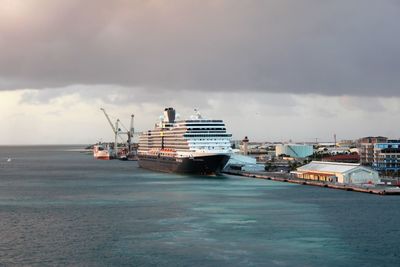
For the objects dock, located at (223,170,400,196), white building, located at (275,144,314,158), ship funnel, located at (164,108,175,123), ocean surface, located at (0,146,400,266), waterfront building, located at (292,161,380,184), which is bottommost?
ocean surface, located at (0,146,400,266)

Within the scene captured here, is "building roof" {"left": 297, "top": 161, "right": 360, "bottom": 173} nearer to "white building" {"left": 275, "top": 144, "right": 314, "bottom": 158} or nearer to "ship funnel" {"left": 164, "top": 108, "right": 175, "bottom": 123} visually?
"ship funnel" {"left": 164, "top": 108, "right": 175, "bottom": 123}

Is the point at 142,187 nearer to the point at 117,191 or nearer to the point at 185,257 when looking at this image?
the point at 117,191

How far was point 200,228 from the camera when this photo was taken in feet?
123

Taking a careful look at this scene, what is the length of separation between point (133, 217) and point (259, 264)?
55.8 feet

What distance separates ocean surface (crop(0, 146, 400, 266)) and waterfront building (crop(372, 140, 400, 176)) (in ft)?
113

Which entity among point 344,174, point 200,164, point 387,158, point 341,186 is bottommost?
point 341,186

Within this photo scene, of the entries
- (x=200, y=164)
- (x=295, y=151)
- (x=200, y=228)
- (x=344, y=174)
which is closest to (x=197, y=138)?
(x=200, y=164)

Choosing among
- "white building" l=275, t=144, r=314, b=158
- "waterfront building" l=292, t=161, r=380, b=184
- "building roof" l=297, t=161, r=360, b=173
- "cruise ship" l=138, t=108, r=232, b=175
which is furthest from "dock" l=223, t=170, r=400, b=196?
"white building" l=275, t=144, r=314, b=158

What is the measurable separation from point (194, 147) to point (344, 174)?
963 inches

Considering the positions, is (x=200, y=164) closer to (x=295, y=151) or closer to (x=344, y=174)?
(x=344, y=174)

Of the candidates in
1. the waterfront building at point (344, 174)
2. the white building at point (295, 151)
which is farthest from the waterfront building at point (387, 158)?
the white building at point (295, 151)

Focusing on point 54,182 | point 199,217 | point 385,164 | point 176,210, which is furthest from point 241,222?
point 385,164

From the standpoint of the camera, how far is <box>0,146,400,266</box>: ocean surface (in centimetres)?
2944

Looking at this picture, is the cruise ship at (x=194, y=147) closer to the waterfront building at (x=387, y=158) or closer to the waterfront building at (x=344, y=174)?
the waterfront building at (x=344, y=174)
